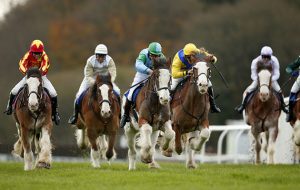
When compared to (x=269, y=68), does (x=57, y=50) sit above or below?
above

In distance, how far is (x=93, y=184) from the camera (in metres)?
16.5

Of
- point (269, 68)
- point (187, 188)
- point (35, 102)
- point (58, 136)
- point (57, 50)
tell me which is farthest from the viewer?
point (57, 50)

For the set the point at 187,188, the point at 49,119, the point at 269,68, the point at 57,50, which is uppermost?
the point at 57,50

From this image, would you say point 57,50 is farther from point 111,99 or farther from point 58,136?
point 111,99

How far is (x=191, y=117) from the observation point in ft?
66.2

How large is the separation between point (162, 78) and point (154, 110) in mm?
830

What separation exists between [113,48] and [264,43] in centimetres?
644

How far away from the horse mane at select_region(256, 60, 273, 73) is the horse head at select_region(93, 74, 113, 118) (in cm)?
370

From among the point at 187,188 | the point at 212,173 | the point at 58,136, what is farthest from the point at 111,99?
the point at 58,136

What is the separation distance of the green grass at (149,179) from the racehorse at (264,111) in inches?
113

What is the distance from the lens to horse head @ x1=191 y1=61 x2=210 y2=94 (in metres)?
19.2

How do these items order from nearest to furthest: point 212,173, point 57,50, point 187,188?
point 187,188 < point 212,173 < point 57,50

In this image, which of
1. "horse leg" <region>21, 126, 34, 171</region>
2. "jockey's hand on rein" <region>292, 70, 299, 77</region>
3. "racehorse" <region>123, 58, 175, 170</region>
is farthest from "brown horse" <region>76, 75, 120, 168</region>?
"jockey's hand on rein" <region>292, 70, 299, 77</region>

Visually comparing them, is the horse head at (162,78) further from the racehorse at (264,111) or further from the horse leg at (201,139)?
the racehorse at (264,111)
